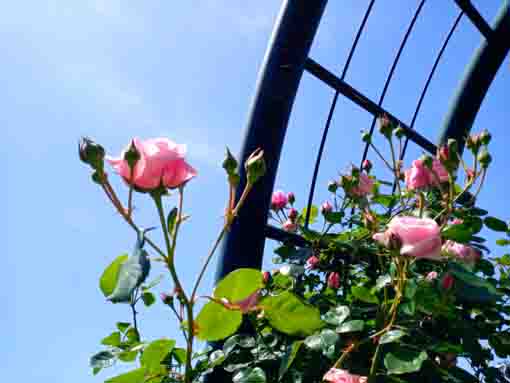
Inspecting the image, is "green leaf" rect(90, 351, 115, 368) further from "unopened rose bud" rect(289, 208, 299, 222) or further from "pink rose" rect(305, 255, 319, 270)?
"unopened rose bud" rect(289, 208, 299, 222)

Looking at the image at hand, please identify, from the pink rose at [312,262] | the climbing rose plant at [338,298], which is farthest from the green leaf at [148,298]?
the pink rose at [312,262]

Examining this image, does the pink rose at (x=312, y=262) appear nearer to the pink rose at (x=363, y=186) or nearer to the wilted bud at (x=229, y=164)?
the pink rose at (x=363, y=186)

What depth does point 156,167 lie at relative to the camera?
2.33ft

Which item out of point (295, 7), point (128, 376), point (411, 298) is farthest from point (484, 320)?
point (295, 7)

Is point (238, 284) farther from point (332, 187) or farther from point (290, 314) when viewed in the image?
point (332, 187)

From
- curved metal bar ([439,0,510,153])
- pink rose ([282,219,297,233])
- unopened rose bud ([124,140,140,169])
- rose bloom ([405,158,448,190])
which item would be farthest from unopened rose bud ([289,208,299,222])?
curved metal bar ([439,0,510,153])

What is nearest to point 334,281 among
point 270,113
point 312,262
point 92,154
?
point 312,262

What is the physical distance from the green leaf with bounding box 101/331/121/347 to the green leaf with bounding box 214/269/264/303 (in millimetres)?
622

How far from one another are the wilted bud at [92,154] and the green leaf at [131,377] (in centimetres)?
41

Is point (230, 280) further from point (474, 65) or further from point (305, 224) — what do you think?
point (474, 65)

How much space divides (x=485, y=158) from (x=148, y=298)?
0.95 meters

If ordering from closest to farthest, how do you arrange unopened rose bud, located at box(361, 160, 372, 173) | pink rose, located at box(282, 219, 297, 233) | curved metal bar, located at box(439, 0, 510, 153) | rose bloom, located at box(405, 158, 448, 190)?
rose bloom, located at box(405, 158, 448, 190) → pink rose, located at box(282, 219, 297, 233) → unopened rose bud, located at box(361, 160, 372, 173) → curved metal bar, located at box(439, 0, 510, 153)

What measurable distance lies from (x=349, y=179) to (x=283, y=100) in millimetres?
326

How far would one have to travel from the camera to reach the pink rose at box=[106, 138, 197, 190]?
2.31ft
